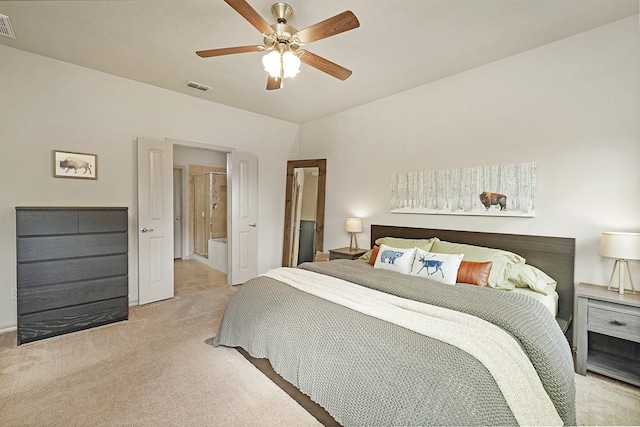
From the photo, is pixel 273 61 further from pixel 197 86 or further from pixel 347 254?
pixel 347 254

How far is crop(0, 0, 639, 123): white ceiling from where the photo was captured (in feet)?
7.18

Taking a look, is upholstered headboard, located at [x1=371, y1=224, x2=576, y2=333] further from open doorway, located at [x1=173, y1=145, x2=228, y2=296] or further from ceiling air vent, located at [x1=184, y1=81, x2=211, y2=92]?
open doorway, located at [x1=173, y1=145, x2=228, y2=296]

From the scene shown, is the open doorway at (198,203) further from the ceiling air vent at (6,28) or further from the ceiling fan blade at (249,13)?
the ceiling fan blade at (249,13)

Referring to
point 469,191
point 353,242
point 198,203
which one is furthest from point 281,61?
point 198,203

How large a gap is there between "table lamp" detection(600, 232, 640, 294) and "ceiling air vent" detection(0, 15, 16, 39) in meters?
4.99

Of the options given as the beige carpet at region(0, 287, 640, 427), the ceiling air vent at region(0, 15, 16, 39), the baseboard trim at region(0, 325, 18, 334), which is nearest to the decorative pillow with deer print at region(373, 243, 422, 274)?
the beige carpet at region(0, 287, 640, 427)

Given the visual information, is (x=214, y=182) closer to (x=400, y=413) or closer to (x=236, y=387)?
(x=236, y=387)

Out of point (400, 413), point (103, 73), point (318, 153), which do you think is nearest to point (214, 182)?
point (318, 153)

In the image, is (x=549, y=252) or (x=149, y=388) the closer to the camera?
(x=149, y=388)

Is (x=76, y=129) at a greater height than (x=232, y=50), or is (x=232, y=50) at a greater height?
(x=232, y=50)

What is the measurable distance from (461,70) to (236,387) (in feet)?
11.9

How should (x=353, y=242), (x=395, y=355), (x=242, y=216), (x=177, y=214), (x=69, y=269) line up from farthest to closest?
(x=177, y=214), (x=242, y=216), (x=353, y=242), (x=69, y=269), (x=395, y=355)

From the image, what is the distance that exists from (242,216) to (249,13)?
3.29 meters

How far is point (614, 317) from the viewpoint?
6.96ft
